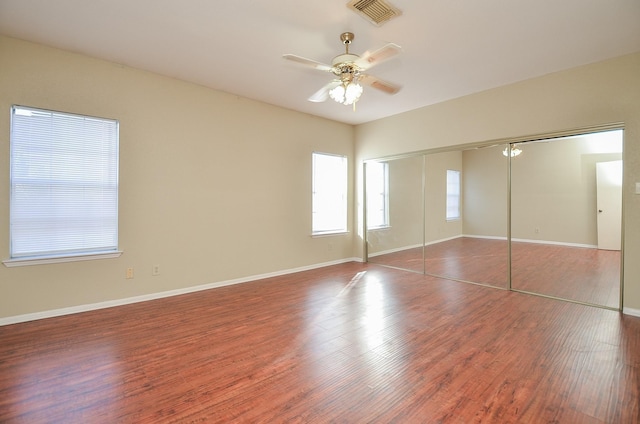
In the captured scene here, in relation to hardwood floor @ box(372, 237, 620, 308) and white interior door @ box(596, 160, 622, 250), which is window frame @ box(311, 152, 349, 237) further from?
white interior door @ box(596, 160, 622, 250)

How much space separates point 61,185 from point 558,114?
5.70 meters

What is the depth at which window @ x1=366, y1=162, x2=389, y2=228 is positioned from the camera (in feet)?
18.3

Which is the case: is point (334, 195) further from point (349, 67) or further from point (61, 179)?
point (61, 179)

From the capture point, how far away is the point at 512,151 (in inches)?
156

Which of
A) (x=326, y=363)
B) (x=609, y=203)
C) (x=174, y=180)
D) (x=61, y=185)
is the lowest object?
(x=326, y=363)

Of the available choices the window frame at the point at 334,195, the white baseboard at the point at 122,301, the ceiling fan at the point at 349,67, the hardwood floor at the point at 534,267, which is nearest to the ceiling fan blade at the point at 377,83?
the ceiling fan at the point at 349,67

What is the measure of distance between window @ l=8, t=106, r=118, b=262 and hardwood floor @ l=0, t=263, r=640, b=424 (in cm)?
79

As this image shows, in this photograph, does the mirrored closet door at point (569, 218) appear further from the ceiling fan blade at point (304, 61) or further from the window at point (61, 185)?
the window at point (61, 185)

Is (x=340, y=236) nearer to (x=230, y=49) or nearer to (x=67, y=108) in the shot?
(x=230, y=49)

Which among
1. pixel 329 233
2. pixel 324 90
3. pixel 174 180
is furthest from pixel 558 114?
pixel 174 180

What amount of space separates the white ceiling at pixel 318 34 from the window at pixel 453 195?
1447mm

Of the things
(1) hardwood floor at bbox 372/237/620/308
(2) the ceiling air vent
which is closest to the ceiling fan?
(2) the ceiling air vent

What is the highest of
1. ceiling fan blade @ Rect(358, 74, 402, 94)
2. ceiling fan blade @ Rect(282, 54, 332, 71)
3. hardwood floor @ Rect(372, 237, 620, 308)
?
ceiling fan blade @ Rect(358, 74, 402, 94)

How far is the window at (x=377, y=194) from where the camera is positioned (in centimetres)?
558
